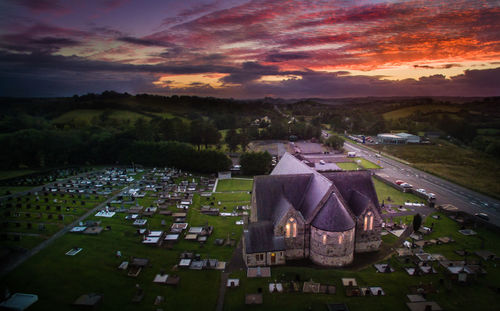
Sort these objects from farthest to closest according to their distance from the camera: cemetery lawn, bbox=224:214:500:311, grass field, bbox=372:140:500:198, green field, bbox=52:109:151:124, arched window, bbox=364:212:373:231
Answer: green field, bbox=52:109:151:124 < grass field, bbox=372:140:500:198 < arched window, bbox=364:212:373:231 < cemetery lawn, bbox=224:214:500:311

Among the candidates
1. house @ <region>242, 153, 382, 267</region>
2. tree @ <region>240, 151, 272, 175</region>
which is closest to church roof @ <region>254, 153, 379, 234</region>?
house @ <region>242, 153, 382, 267</region>

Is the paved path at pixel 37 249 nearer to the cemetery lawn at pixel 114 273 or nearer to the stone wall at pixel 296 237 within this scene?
the cemetery lawn at pixel 114 273

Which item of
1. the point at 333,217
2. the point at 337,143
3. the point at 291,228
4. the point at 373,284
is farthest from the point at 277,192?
the point at 337,143

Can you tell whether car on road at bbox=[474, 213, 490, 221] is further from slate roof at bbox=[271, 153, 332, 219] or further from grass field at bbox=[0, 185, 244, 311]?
grass field at bbox=[0, 185, 244, 311]

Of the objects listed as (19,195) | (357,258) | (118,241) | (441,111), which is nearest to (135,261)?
(118,241)

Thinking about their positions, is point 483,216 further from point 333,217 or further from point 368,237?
point 333,217
